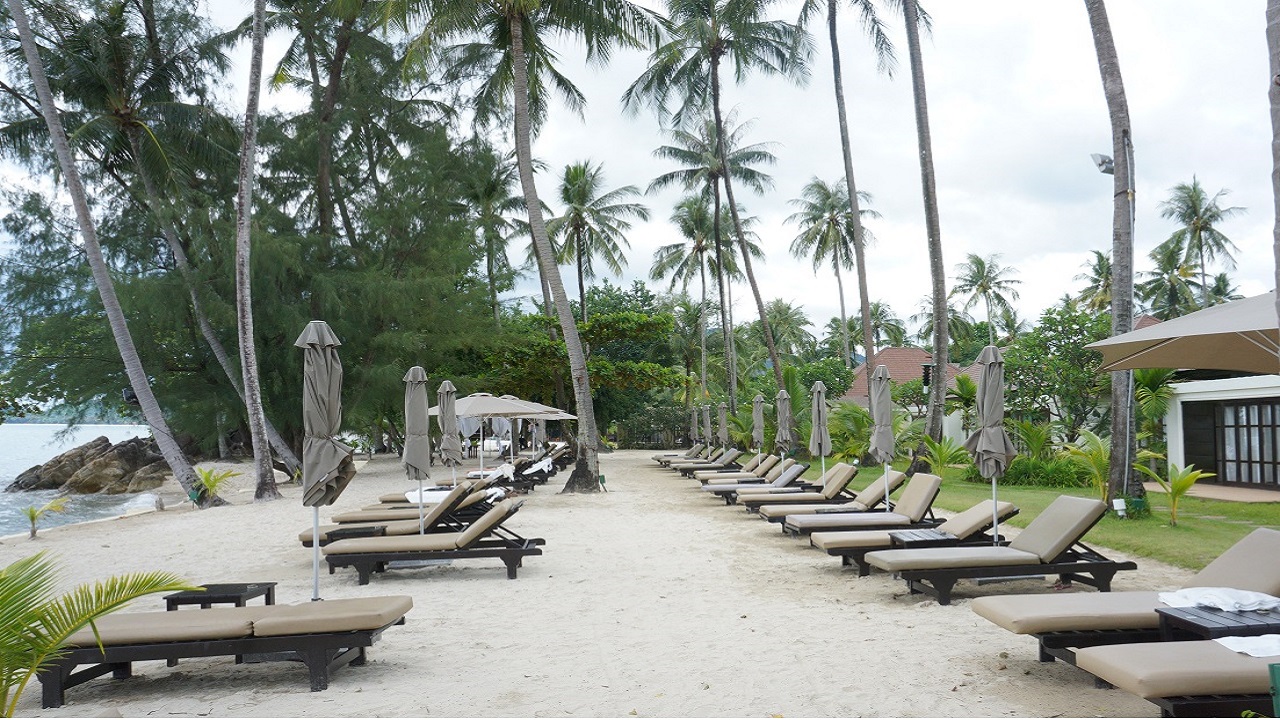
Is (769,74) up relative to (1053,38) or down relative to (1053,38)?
up

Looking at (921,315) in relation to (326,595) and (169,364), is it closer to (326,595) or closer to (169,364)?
(169,364)

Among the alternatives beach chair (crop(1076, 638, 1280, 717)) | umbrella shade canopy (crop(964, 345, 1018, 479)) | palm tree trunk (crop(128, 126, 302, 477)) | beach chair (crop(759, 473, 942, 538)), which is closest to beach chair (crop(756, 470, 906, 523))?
beach chair (crop(759, 473, 942, 538))

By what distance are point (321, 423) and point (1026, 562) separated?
18.5 ft

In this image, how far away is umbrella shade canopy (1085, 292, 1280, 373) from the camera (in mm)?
6445

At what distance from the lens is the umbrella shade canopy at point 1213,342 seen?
6.45 meters

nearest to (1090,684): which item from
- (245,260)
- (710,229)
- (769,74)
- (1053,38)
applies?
(1053,38)

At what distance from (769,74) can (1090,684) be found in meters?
24.5

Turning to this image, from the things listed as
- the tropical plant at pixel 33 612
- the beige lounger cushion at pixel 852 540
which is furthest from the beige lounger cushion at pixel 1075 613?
the tropical plant at pixel 33 612

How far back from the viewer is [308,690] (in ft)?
16.0

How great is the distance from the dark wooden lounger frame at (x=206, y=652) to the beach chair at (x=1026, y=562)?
411 cm

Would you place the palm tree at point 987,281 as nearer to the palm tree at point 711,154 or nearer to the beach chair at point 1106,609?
the palm tree at point 711,154

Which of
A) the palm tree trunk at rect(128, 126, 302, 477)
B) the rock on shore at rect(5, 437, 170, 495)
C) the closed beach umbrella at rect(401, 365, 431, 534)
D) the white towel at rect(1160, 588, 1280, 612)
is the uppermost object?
the palm tree trunk at rect(128, 126, 302, 477)

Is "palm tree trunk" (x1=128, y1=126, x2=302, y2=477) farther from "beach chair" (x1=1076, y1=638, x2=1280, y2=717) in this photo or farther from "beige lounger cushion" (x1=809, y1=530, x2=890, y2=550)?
"beach chair" (x1=1076, y1=638, x2=1280, y2=717)

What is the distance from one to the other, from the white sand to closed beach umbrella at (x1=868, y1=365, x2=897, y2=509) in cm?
221
